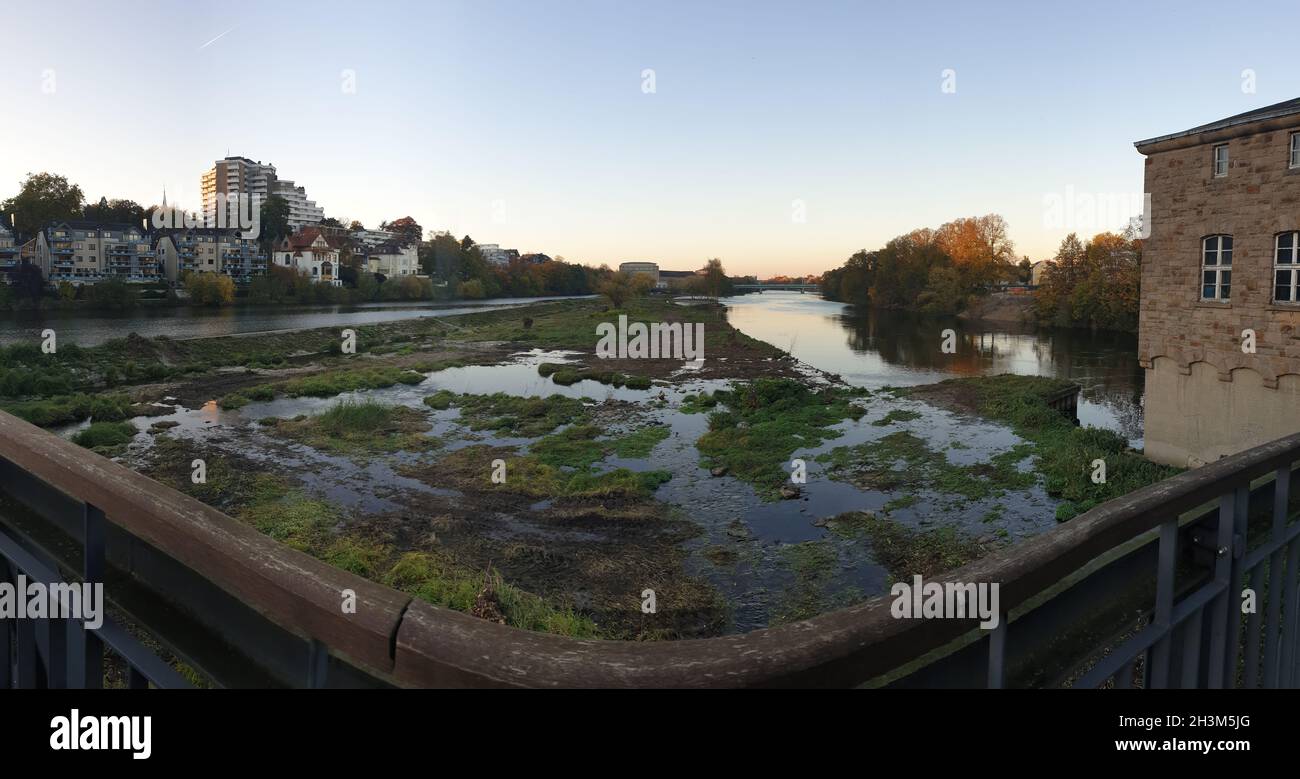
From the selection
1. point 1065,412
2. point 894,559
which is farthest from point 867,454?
point 1065,412

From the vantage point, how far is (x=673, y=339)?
5097 centimetres

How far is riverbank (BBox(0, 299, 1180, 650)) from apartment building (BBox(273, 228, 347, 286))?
201 feet

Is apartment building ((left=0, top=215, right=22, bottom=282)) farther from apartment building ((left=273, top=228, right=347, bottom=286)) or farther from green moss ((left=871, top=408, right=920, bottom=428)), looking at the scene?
green moss ((left=871, top=408, right=920, bottom=428))

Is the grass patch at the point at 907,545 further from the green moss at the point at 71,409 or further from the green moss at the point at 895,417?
the green moss at the point at 71,409

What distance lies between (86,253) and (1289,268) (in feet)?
307

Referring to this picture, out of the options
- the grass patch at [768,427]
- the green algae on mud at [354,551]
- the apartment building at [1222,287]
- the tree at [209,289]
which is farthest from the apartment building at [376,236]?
the apartment building at [1222,287]

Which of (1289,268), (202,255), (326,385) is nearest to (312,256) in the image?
(202,255)

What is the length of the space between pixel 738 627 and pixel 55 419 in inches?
953

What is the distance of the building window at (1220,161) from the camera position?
1756cm

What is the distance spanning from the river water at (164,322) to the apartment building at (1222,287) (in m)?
47.4

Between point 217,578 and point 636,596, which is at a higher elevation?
point 217,578

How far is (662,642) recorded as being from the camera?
1.08 metres

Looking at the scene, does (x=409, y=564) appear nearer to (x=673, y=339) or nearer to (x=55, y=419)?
(x=55, y=419)
